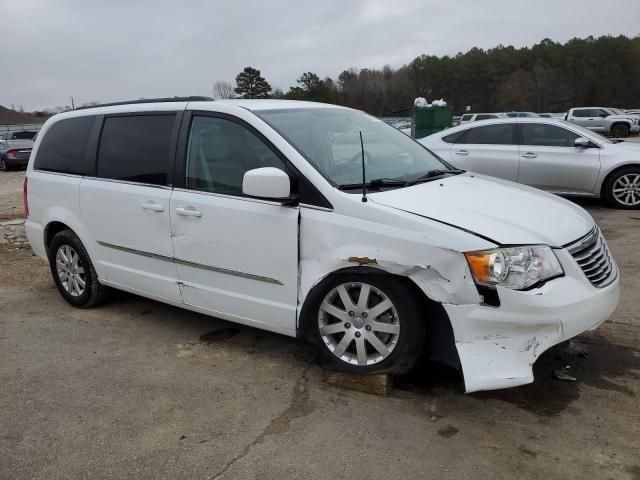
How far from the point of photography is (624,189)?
862 cm

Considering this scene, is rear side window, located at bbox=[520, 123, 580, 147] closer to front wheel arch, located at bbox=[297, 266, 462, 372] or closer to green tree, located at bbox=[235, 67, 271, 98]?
front wheel arch, located at bbox=[297, 266, 462, 372]

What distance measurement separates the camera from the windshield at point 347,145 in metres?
3.61

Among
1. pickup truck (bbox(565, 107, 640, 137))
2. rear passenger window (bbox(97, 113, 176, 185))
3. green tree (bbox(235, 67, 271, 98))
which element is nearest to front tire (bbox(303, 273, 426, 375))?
rear passenger window (bbox(97, 113, 176, 185))

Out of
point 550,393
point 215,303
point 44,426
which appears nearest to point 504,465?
point 550,393

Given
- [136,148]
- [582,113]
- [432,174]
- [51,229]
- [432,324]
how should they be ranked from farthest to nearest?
[582,113]
[51,229]
[136,148]
[432,174]
[432,324]

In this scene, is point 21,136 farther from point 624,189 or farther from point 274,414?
point 274,414

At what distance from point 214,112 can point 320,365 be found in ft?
6.02

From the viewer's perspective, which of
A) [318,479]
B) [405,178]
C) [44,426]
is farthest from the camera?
[405,178]

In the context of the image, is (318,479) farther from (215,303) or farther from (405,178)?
(405,178)

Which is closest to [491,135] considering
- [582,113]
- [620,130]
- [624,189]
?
[624,189]

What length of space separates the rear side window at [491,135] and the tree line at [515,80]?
59661 mm

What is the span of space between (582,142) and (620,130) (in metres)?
28.4

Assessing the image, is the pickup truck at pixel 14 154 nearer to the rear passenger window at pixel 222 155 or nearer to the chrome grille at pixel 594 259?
the rear passenger window at pixel 222 155

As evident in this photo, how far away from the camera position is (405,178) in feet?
12.3
